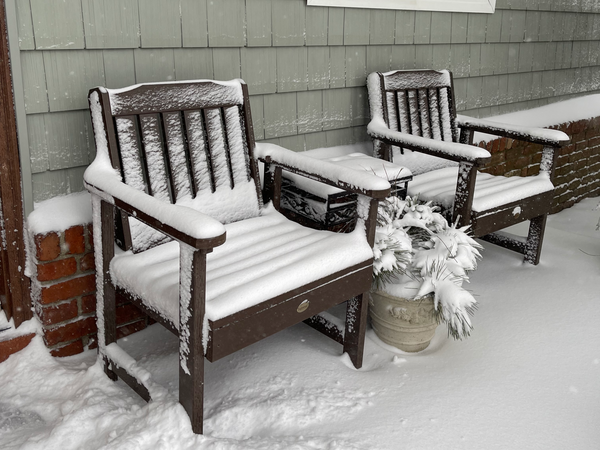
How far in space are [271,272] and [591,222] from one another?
10.8ft

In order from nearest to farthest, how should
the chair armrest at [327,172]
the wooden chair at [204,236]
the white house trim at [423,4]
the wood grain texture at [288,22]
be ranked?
the wooden chair at [204,236]
the chair armrest at [327,172]
the wood grain texture at [288,22]
the white house trim at [423,4]

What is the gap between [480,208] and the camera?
92.0 inches

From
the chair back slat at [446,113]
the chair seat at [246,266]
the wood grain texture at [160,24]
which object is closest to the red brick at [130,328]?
the chair seat at [246,266]

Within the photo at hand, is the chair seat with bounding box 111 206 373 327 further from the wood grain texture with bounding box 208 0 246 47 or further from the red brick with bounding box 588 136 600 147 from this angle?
the red brick with bounding box 588 136 600 147

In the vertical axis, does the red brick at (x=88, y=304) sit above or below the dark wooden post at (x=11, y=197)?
below

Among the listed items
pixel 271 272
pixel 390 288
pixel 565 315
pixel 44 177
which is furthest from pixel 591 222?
pixel 44 177

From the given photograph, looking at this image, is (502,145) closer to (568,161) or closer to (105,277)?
(568,161)

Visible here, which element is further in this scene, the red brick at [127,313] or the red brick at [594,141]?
the red brick at [594,141]

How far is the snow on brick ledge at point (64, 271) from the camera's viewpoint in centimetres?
190

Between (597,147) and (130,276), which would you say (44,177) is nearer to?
(130,276)

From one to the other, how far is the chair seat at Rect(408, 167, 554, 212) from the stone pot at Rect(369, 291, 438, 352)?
0.54m

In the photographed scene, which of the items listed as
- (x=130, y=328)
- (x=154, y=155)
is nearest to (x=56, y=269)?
(x=130, y=328)

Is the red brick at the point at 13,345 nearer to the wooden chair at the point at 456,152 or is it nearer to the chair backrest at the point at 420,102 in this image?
the wooden chair at the point at 456,152

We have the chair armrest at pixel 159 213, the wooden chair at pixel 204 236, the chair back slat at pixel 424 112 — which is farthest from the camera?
the chair back slat at pixel 424 112
